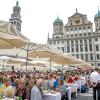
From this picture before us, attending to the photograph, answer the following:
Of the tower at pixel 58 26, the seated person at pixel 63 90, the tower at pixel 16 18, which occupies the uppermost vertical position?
the tower at pixel 16 18

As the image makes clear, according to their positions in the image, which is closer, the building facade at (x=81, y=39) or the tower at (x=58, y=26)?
the building facade at (x=81, y=39)

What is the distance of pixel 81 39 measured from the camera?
216ft

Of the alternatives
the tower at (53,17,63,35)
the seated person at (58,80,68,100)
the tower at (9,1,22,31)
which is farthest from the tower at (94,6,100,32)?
the seated person at (58,80,68,100)

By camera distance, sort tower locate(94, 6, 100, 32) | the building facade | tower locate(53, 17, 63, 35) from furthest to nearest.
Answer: tower locate(53, 17, 63, 35)
tower locate(94, 6, 100, 32)
the building facade

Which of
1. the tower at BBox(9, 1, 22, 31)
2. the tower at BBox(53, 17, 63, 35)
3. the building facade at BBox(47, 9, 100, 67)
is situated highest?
the tower at BBox(9, 1, 22, 31)

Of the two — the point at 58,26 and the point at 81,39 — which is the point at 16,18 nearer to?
the point at 58,26

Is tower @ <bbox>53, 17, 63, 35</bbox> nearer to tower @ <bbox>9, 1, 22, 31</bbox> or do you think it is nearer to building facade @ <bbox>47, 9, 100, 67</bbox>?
building facade @ <bbox>47, 9, 100, 67</bbox>

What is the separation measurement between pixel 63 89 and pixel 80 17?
59.1 m

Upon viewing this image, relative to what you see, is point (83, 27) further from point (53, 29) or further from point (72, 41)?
point (53, 29)

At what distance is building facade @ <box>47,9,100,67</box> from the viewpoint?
6425 cm

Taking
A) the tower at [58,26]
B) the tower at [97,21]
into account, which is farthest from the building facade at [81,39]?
the tower at [58,26]

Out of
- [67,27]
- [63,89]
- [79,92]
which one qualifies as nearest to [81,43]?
[67,27]

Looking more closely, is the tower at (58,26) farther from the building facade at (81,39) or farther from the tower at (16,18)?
the tower at (16,18)

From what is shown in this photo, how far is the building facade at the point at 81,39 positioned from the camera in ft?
211
